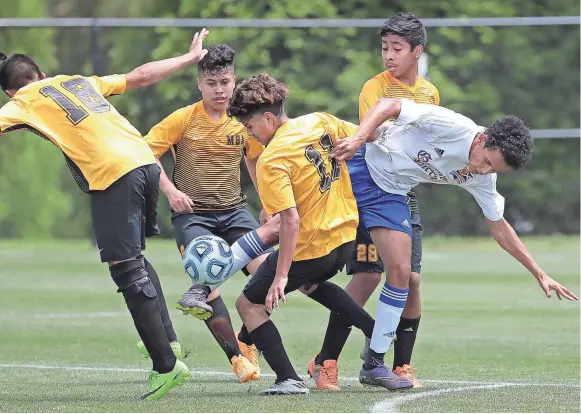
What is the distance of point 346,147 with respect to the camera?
258 inches

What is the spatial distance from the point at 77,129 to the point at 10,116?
0.33 meters

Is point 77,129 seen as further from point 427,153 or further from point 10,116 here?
point 427,153

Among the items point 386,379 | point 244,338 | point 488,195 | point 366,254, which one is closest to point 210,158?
point 244,338

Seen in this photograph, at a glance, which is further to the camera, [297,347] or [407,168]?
[297,347]

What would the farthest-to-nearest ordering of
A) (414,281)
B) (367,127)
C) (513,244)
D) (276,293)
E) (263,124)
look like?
(414,281) → (513,244) → (263,124) → (367,127) → (276,293)

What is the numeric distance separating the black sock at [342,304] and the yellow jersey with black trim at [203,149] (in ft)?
4.36

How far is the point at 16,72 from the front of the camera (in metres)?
6.69

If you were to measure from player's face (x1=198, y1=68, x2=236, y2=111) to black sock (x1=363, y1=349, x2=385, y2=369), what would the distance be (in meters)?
1.98

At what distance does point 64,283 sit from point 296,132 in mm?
8203

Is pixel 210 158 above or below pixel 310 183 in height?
above

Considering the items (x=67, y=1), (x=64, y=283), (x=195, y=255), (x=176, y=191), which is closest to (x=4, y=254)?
(x=64, y=283)

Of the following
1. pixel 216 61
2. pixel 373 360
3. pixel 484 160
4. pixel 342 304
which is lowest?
pixel 373 360

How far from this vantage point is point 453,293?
1369cm

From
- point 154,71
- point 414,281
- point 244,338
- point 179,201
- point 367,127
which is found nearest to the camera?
point 367,127
